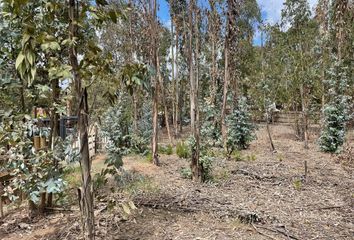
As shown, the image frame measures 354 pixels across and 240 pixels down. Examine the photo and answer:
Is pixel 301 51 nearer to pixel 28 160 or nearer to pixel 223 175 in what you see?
pixel 223 175

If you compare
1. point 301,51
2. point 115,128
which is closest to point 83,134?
point 115,128

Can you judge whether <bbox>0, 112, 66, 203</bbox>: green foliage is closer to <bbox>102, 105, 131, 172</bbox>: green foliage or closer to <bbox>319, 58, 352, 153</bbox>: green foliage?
<bbox>102, 105, 131, 172</bbox>: green foliage

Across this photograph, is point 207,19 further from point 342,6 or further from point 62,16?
point 62,16

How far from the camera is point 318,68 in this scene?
504 inches

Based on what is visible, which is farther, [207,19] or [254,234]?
[207,19]

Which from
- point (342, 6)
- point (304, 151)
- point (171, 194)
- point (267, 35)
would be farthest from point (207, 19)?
point (171, 194)

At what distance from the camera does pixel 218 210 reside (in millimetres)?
3857

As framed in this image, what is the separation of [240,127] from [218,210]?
664 cm

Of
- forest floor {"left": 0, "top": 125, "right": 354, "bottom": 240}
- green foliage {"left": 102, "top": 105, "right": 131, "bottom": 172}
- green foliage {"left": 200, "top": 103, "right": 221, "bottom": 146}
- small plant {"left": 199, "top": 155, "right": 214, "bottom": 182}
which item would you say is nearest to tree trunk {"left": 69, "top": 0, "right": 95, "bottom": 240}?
forest floor {"left": 0, "top": 125, "right": 354, "bottom": 240}

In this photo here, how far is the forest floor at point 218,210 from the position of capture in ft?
10.5

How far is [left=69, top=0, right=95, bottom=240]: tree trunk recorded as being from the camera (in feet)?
6.05

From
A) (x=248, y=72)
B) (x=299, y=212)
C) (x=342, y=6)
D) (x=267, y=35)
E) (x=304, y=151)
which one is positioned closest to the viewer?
(x=299, y=212)

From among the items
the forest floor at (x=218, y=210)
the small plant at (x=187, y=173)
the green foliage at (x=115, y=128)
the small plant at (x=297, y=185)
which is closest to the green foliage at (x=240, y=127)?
the green foliage at (x=115, y=128)

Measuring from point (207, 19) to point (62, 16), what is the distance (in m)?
11.5
